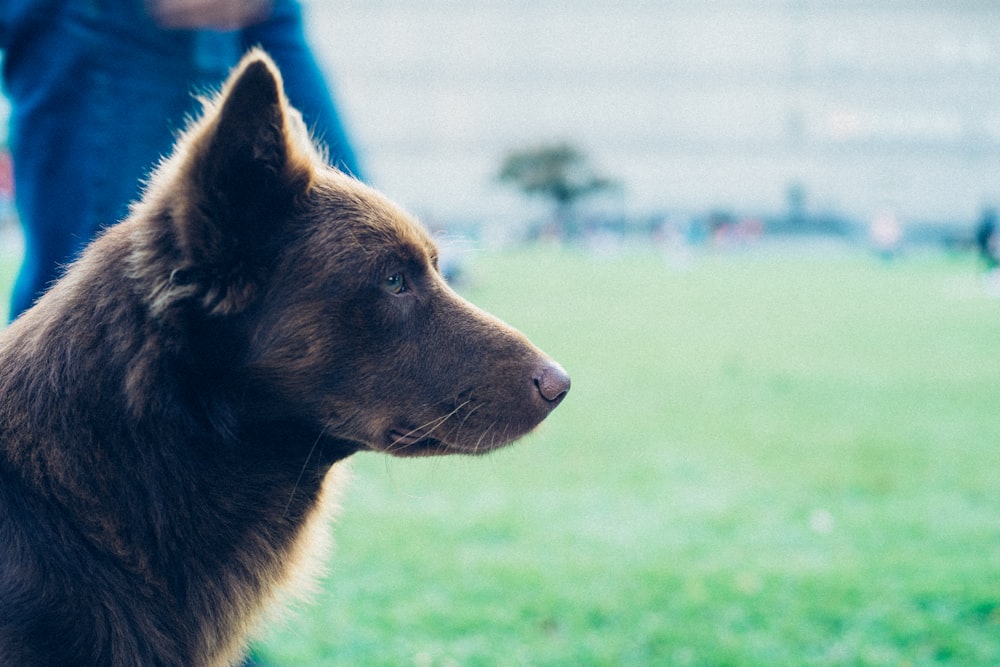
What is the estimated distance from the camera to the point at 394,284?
2.46 metres

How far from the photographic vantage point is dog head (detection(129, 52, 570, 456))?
2080 mm

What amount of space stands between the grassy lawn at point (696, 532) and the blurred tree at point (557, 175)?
57045mm

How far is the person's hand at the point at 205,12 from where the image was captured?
2.60 metres

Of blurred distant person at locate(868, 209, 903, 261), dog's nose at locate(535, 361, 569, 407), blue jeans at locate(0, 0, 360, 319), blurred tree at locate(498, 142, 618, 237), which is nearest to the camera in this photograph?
dog's nose at locate(535, 361, 569, 407)

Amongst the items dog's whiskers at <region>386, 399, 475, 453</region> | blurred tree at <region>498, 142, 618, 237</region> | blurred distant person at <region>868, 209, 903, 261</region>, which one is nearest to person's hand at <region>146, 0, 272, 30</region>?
dog's whiskers at <region>386, 399, 475, 453</region>

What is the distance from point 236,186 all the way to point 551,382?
3.39 feet

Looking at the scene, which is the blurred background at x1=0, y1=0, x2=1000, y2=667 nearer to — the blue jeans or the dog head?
the dog head

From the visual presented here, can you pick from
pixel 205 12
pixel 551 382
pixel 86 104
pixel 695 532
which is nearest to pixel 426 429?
pixel 551 382

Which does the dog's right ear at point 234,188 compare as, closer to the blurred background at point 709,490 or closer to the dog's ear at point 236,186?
the dog's ear at point 236,186

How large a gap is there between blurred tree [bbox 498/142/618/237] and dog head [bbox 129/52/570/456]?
66306 millimetres

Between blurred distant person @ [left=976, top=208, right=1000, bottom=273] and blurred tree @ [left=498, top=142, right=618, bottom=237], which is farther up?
blurred distant person @ [left=976, top=208, right=1000, bottom=273]

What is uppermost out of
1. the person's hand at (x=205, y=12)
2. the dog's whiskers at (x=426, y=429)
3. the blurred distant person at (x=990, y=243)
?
the person's hand at (x=205, y=12)

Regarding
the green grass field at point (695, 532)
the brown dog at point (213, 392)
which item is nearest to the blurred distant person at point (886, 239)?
the green grass field at point (695, 532)

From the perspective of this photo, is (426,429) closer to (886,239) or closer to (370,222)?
(370,222)
